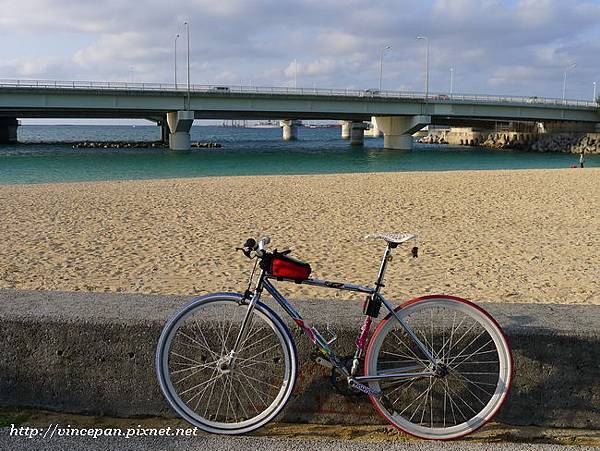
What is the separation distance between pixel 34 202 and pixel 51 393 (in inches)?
665

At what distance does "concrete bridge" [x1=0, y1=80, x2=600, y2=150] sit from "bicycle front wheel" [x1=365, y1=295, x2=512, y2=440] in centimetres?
5496

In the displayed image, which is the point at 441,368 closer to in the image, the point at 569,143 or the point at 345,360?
the point at 345,360

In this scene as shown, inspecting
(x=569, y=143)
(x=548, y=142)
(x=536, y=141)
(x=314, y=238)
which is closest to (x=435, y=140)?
(x=536, y=141)

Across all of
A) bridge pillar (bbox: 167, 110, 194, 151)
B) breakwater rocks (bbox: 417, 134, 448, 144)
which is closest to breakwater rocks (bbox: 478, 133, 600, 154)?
breakwater rocks (bbox: 417, 134, 448, 144)

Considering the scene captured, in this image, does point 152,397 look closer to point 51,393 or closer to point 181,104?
point 51,393

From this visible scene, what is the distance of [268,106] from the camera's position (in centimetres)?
6050

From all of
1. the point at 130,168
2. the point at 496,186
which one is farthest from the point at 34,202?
the point at 130,168

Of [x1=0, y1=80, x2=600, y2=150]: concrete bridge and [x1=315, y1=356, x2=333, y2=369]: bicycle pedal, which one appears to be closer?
[x1=315, y1=356, x2=333, y2=369]: bicycle pedal

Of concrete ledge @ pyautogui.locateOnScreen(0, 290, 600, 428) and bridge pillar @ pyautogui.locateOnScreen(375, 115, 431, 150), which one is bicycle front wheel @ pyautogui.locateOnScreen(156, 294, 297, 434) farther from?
bridge pillar @ pyautogui.locateOnScreen(375, 115, 431, 150)

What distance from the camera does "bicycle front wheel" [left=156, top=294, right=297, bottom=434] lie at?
3111mm

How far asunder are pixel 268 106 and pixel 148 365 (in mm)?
58495

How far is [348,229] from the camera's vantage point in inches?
528

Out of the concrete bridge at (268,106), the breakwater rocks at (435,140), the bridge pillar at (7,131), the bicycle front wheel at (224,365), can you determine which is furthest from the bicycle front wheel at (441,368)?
the breakwater rocks at (435,140)

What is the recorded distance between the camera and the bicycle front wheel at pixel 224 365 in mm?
3111
